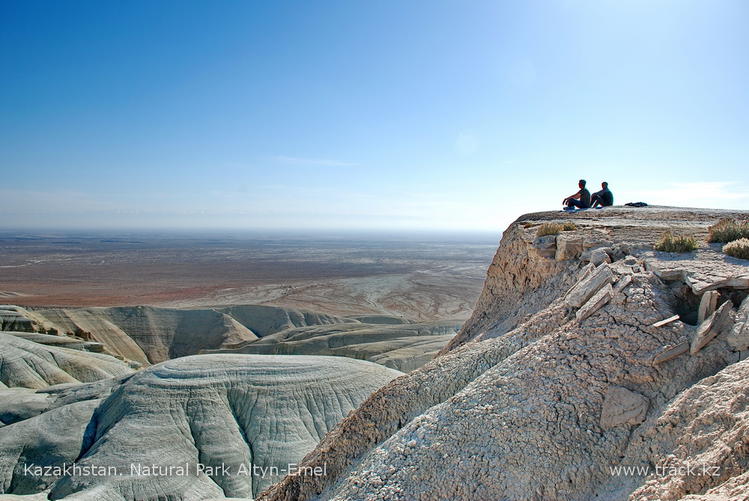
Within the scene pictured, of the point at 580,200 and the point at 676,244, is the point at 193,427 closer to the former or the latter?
the point at 580,200

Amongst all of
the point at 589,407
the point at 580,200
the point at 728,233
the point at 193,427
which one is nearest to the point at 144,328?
the point at 193,427

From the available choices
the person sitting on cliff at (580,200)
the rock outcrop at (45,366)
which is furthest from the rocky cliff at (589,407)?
the rock outcrop at (45,366)

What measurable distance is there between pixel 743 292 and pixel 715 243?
2221mm

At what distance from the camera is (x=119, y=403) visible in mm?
19047

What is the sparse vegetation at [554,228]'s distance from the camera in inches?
297

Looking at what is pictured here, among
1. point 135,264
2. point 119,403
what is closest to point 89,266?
point 135,264

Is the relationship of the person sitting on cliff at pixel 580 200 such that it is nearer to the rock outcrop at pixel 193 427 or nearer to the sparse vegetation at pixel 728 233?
the sparse vegetation at pixel 728 233

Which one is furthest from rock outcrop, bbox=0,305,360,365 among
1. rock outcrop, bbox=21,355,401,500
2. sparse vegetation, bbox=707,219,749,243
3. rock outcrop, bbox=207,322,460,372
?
sparse vegetation, bbox=707,219,749,243

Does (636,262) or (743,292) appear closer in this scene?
(743,292)

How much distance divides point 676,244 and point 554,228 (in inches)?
83.6

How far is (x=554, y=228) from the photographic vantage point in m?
7.59

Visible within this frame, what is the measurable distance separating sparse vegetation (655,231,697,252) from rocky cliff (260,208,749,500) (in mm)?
157

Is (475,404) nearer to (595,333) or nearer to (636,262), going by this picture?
(595,333)

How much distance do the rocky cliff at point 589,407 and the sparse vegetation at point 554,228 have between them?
1491mm
